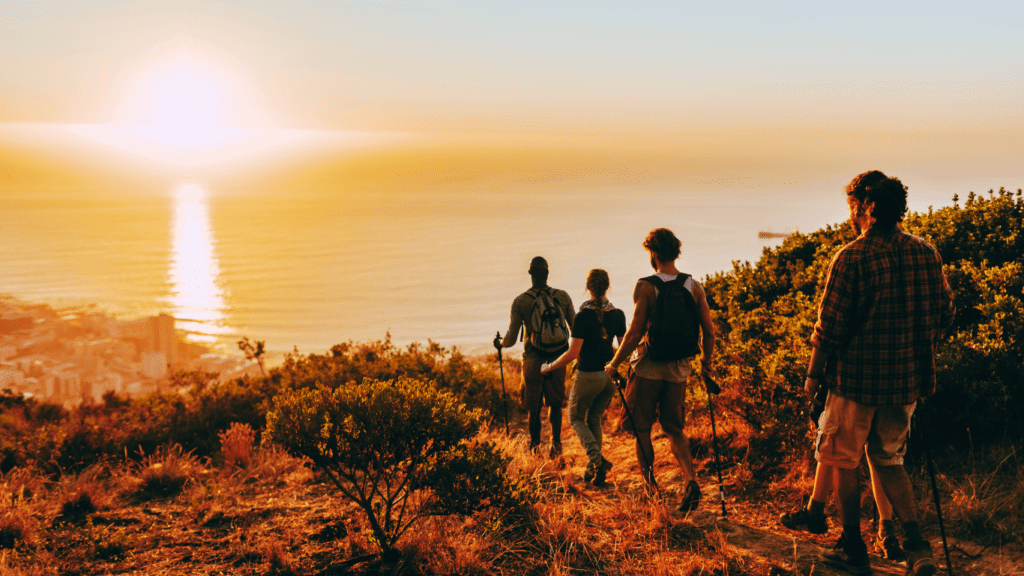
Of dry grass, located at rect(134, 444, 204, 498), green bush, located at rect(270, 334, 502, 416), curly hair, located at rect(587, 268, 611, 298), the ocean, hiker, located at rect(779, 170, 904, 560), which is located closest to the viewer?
hiker, located at rect(779, 170, 904, 560)

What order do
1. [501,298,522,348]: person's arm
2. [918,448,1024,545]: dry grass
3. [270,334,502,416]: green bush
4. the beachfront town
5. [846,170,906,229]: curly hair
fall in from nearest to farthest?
[846,170,906,229]: curly hair
[918,448,1024,545]: dry grass
[501,298,522,348]: person's arm
[270,334,502,416]: green bush
the beachfront town

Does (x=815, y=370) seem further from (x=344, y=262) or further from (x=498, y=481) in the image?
(x=344, y=262)

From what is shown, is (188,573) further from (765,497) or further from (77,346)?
(77,346)

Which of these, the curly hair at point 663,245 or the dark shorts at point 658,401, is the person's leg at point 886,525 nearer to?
the dark shorts at point 658,401

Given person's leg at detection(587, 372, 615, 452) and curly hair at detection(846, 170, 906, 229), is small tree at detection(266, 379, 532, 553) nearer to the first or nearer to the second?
person's leg at detection(587, 372, 615, 452)

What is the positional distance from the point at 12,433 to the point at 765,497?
9.80 metres

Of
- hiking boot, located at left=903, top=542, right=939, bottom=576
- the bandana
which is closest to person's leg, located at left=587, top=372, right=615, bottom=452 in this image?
the bandana

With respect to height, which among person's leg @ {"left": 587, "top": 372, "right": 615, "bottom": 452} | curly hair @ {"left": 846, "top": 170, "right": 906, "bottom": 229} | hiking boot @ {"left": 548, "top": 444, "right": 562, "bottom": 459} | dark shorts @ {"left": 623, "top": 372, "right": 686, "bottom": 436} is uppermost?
curly hair @ {"left": 846, "top": 170, "right": 906, "bottom": 229}

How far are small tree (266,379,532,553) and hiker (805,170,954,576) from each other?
2041mm

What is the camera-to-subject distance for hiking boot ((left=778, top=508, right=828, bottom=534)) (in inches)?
140

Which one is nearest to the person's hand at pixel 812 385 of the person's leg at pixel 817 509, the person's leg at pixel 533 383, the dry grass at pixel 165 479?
the person's leg at pixel 817 509

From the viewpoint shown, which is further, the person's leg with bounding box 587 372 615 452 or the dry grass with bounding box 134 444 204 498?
the dry grass with bounding box 134 444 204 498

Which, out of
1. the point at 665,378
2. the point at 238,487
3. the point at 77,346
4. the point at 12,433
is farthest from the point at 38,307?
the point at 665,378

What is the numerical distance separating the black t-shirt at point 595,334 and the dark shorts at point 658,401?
0.73 m
